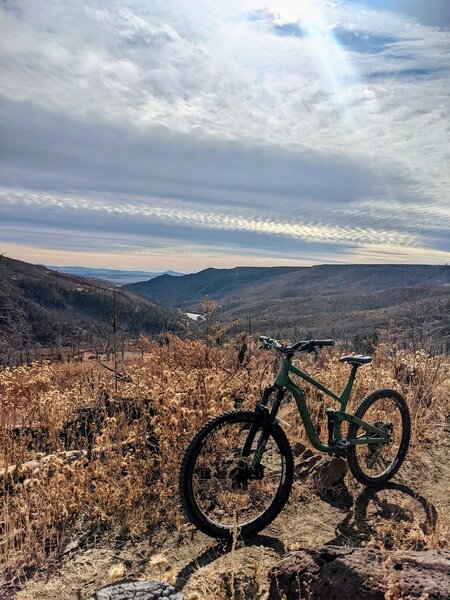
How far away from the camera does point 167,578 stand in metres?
Result: 2.99

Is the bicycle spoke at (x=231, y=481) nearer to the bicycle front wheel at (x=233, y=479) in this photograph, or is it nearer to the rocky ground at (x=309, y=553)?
the bicycle front wheel at (x=233, y=479)

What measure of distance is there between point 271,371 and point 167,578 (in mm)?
4755

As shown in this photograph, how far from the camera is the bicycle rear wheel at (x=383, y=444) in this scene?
4.77m

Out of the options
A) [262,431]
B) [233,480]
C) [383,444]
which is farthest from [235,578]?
[383,444]

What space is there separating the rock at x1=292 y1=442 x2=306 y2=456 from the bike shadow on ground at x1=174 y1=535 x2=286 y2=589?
1382 millimetres

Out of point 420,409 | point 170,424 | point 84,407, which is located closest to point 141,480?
point 170,424

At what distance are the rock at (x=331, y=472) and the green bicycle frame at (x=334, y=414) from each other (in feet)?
0.91

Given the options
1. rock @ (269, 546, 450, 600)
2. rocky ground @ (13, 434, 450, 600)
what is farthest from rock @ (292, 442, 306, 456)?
rock @ (269, 546, 450, 600)

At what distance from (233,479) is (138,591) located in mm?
1332

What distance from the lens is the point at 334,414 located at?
4535 millimetres

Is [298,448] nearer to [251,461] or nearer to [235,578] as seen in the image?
[251,461]

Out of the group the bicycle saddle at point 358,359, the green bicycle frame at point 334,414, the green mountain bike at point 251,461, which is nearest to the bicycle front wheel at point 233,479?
the green mountain bike at point 251,461

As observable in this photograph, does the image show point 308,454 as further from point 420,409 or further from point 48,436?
point 48,436

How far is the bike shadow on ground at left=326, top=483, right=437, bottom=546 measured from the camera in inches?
152
